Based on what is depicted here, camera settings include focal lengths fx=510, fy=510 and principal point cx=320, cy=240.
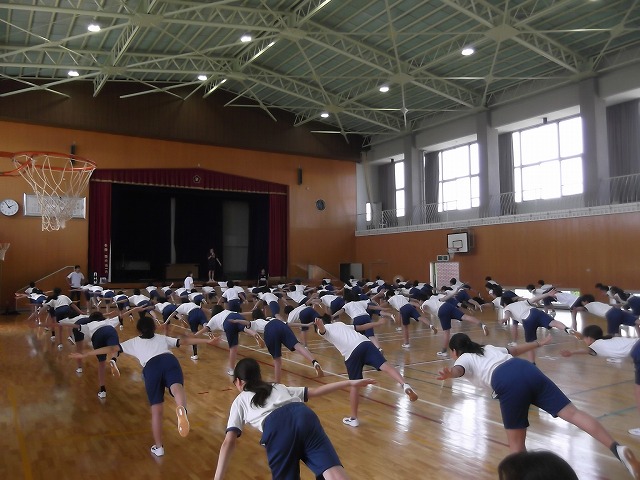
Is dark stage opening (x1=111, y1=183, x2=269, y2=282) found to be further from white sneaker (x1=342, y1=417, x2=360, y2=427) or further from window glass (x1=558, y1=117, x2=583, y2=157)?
white sneaker (x1=342, y1=417, x2=360, y2=427)

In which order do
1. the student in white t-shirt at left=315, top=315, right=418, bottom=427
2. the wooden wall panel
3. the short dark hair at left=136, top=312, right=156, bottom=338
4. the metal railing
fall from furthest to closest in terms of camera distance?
the metal railing, the wooden wall panel, the student in white t-shirt at left=315, top=315, right=418, bottom=427, the short dark hair at left=136, top=312, right=156, bottom=338

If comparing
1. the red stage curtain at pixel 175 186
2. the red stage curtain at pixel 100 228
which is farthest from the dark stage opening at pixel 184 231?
the red stage curtain at pixel 100 228

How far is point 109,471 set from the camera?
186 inches

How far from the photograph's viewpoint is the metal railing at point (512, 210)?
18.6 metres

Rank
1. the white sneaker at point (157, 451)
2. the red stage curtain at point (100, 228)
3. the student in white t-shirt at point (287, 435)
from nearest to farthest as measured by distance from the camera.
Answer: the student in white t-shirt at point (287, 435) → the white sneaker at point (157, 451) → the red stage curtain at point (100, 228)

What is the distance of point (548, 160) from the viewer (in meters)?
21.9

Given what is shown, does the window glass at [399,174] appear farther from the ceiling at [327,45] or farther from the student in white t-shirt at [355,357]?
the student in white t-shirt at [355,357]

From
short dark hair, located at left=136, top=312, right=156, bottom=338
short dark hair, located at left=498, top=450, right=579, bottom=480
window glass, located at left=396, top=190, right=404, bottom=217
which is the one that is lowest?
short dark hair, located at left=136, top=312, right=156, bottom=338

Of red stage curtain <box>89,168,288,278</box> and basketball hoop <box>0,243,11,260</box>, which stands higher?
red stage curtain <box>89,168,288,278</box>


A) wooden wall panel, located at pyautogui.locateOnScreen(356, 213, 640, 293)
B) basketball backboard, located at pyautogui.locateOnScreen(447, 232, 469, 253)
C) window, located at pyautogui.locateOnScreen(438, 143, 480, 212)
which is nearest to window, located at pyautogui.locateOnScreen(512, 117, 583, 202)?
window, located at pyautogui.locateOnScreen(438, 143, 480, 212)

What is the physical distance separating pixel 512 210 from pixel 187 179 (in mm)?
14905

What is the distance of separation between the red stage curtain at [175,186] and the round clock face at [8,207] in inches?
110

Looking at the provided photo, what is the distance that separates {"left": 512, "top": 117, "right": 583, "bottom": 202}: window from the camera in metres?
20.8

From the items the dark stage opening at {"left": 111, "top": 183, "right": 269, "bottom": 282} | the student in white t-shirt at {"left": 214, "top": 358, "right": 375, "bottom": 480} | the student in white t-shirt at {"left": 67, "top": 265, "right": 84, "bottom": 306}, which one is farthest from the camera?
the dark stage opening at {"left": 111, "top": 183, "right": 269, "bottom": 282}
